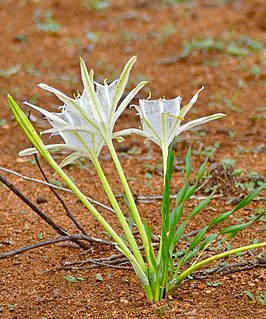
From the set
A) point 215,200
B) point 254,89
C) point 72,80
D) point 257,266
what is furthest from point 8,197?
point 254,89

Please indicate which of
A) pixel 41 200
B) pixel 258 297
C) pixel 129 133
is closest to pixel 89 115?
pixel 129 133

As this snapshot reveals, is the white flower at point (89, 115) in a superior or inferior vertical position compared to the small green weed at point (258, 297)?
superior

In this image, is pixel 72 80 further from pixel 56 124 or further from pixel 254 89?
pixel 56 124

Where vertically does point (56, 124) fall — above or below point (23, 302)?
above

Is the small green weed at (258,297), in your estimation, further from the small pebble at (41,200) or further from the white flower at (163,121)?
the small pebble at (41,200)

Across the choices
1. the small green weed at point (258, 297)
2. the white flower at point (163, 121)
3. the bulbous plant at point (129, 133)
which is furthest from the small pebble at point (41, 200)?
the small green weed at point (258, 297)

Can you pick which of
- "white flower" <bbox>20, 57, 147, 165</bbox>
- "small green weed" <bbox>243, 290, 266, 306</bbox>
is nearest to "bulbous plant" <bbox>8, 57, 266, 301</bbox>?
"white flower" <bbox>20, 57, 147, 165</bbox>

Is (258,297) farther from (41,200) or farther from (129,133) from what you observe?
(41,200)
